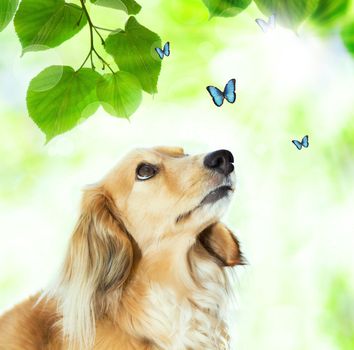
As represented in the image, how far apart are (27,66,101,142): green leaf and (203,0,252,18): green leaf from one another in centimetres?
17

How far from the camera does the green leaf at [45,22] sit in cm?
67

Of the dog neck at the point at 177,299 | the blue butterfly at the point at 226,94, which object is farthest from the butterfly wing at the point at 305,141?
the dog neck at the point at 177,299

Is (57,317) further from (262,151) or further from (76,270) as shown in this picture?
(262,151)

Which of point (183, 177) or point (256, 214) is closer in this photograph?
point (183, 177)

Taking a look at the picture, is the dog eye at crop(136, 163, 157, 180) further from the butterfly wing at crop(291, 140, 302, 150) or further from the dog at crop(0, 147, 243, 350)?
the butterfly wing at crop(291, 140, 302, 150)

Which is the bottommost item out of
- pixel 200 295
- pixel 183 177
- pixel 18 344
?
pixel 18 344

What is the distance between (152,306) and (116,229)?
16cm

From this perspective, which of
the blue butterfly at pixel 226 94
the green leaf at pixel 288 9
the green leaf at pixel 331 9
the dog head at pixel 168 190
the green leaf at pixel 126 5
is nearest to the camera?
the green leaf at pixel 288 9

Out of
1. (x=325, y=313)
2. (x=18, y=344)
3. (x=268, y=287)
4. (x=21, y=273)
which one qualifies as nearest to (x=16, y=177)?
(x=21, y=273)

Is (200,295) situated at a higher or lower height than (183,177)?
lower

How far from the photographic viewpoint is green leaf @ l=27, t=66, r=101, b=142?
69 cm

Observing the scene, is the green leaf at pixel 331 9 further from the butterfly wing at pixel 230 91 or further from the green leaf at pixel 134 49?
the butterfly wing at pixel 230 91

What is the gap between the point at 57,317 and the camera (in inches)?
41.8

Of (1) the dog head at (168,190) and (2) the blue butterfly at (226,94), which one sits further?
(2) the blue butterfly at (226,94)
